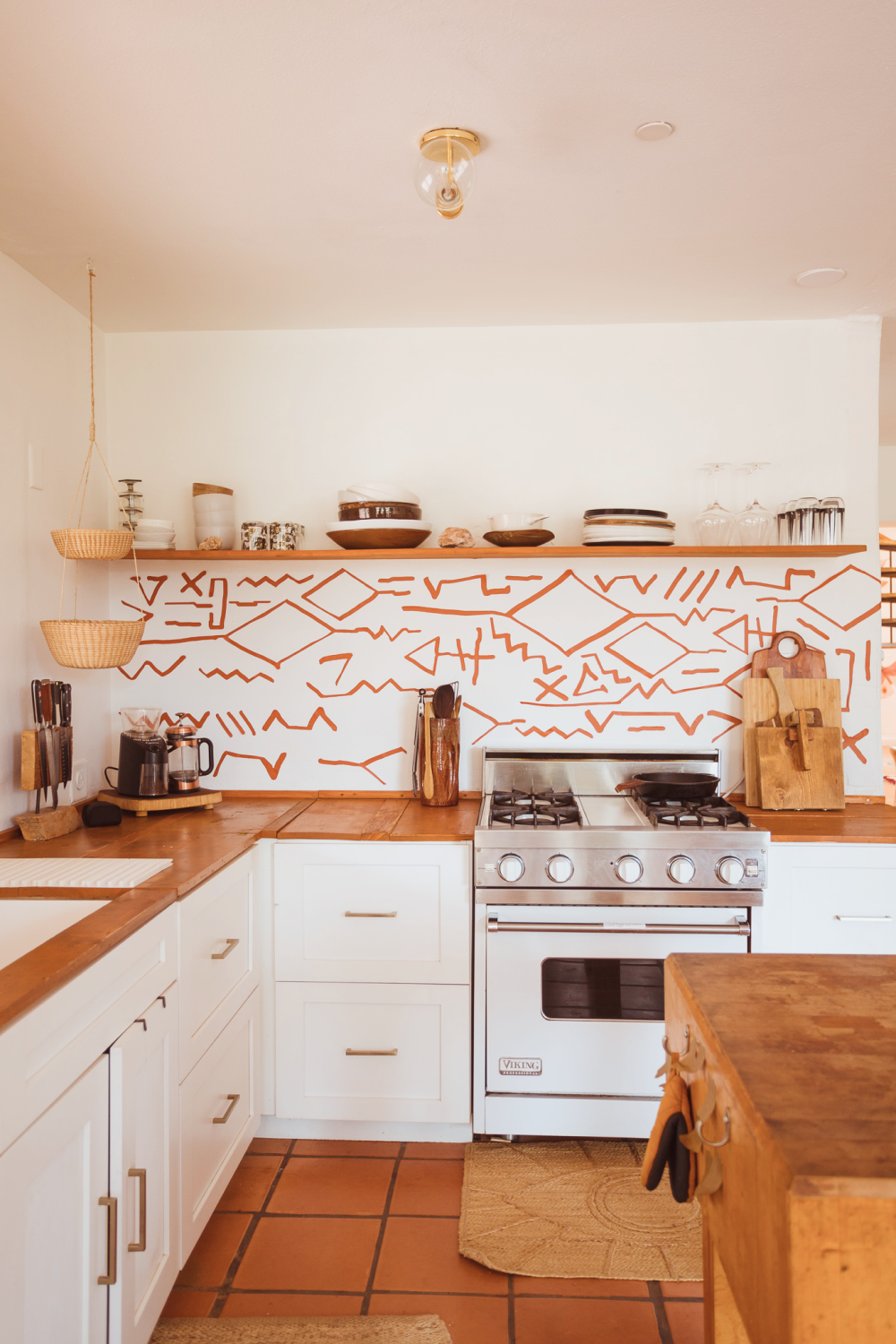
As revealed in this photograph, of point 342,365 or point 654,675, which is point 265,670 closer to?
point 342,365

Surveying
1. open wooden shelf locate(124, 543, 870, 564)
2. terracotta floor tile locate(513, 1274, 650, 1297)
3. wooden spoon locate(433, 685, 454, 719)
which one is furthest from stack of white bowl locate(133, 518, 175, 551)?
terracotta floor tile locate(513, 1274, 650, 1297)

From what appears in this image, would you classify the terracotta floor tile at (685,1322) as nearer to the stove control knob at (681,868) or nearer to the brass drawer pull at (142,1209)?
the stove control knob at (681,868)

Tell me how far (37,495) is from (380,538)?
1.02 metres

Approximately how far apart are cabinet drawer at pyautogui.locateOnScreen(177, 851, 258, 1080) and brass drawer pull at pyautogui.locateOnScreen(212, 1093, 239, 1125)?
20 cm

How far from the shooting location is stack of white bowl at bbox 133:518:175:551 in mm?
2898

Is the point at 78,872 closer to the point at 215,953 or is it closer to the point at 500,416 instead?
the point at 215,953

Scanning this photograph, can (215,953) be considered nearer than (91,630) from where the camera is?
Yes

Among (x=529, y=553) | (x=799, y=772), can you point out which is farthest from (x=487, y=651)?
(x=799, y=772)

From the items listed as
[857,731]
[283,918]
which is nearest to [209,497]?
[283,918]

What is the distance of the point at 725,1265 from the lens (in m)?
1.09

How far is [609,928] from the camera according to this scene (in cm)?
240

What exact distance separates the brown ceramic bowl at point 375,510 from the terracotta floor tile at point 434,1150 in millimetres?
1867

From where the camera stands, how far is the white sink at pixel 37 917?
1.77 metres

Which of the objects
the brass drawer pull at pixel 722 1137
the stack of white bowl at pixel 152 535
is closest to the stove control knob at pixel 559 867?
the brass drawer pull at pixel 722 1137
